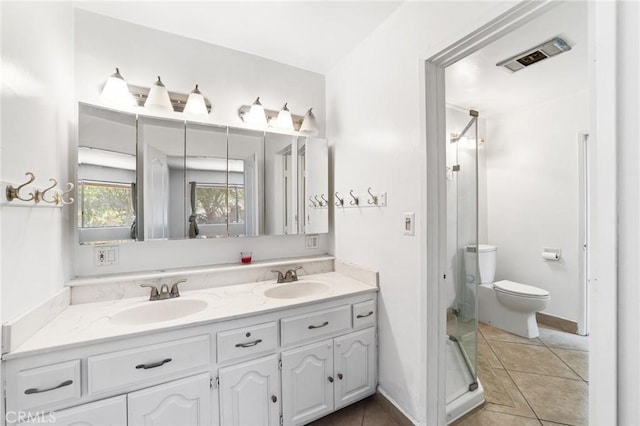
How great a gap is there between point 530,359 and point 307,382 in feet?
6.63

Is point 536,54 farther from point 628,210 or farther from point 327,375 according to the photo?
point 327,375

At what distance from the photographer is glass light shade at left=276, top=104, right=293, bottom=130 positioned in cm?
203

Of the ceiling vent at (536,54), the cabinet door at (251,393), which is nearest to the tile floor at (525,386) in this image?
the cabinet door at (251,393)

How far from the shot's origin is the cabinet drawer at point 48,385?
949 millimetres

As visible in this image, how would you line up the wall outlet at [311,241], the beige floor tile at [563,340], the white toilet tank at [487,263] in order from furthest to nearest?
the white toilet tank at [487,263]
the beige floor tile at [563,340]
the wall outlet at [311,241]

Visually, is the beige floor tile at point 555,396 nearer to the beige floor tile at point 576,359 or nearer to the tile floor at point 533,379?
the tile floor at point 533,379

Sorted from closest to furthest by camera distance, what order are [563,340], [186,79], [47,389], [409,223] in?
[47,389]
[409,223]
[186,79]
[563,340]

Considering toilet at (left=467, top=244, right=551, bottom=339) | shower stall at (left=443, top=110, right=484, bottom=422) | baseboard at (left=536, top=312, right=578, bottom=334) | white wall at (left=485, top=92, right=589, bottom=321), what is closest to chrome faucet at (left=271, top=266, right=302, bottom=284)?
shower stall at (left=443, top=110, right=484, bottom=422)

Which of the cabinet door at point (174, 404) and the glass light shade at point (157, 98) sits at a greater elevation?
the glass light shade at point (157, 98)

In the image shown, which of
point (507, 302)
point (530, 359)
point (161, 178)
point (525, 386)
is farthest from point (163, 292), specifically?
point (507, 302)

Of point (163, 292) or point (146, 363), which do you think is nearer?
point (146, 363)

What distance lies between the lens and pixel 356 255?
1.94m

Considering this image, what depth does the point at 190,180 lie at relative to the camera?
1753 mm

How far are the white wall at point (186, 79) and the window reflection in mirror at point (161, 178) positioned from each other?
0.13 meters
